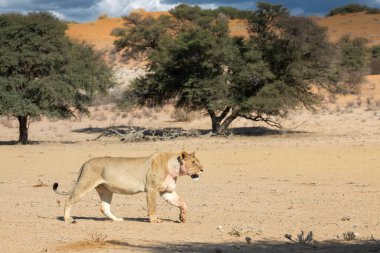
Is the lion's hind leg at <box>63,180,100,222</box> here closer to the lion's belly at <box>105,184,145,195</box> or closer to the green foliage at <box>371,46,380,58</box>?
the lion's belly at <box>105,184,145,195</box>

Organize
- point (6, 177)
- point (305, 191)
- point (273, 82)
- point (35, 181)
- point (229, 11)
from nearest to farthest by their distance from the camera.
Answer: point (305, 191) → point (35, 181) → point (6, 177) → point (273, 82) → point (229, 11)

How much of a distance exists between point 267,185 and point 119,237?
8782 mm

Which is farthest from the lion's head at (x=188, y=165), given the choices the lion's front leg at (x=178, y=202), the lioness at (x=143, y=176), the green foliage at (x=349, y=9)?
the green foliage at (x=349, y=9)

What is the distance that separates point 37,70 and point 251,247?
2662 centimetres

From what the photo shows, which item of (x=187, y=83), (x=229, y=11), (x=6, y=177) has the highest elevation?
(x=229, y=11)

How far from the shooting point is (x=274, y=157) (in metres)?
25.5

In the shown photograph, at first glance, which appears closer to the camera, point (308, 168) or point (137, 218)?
point (137, 218)

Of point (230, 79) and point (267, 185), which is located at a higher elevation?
point (230, 79)

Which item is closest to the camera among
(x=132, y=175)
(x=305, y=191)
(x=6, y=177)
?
(x=132, y=175)

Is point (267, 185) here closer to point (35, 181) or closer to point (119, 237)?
point (35, 181)

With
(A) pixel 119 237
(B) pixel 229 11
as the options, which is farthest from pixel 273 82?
(B) pixel 229 11

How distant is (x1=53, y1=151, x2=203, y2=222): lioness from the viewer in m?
12.2

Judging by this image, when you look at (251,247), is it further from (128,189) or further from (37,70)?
(37,70)

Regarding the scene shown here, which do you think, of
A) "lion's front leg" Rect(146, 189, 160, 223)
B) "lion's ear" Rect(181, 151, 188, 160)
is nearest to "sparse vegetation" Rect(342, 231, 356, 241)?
"lion's ear" Rect(181, 151, 188, 160)
